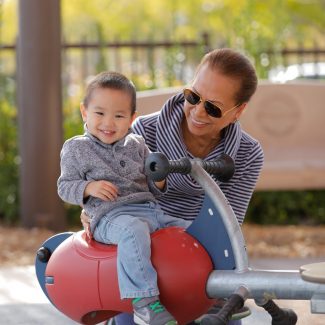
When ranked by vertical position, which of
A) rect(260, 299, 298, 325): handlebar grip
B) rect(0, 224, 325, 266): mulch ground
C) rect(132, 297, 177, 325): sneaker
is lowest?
rect(0, 224, 325, 266): mulch ground

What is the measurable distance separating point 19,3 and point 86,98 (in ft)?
13.8

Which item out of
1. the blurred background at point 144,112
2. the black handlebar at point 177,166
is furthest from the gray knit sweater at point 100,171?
the blurred background at point 144,112

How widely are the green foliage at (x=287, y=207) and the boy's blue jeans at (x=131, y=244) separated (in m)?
4.66

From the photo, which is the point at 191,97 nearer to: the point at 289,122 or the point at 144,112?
the point at 144,112

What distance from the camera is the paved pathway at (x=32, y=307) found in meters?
4.55

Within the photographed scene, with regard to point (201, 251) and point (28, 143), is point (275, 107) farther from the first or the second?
point (201, 251)

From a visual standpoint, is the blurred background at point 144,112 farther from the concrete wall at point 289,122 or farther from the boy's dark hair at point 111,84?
the boy's dark hair at point 111,84

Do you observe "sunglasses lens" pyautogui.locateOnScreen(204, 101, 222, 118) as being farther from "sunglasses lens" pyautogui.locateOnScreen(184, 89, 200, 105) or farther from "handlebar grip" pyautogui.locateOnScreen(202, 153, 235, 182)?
"handlebar grip" pyautogui.locateOnScreen(202, 153, 235, 182)

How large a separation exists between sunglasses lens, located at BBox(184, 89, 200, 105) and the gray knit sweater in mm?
294

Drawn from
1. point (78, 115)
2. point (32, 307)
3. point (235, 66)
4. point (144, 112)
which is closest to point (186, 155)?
point (235, 66)

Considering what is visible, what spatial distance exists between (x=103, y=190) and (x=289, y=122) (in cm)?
441

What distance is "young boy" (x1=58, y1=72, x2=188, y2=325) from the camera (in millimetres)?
3494

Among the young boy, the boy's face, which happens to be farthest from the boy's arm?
the boy's face

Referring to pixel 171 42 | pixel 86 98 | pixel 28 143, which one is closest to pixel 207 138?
pixel 86 98
